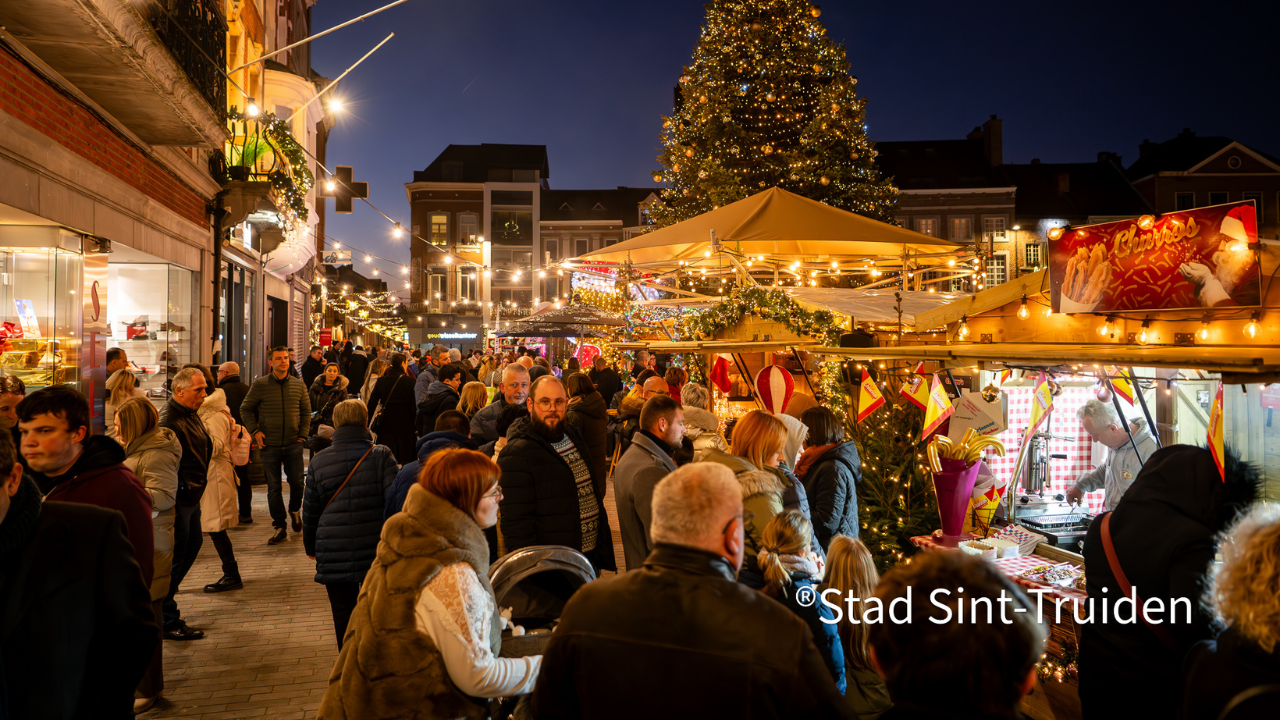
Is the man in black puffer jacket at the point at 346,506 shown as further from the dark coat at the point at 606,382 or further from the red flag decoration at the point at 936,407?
the dark coat at the point at 606,382

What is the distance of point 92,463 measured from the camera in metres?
3.14

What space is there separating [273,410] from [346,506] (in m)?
4.12

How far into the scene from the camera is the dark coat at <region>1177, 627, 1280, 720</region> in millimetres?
1704

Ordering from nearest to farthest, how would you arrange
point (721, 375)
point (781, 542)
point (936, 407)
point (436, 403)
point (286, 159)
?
1. point (781, 542)
2. point (936, 407)
3. point (436, 403)
4. point (721, 375)
5. point (286, 159)

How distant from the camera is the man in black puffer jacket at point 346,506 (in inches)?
157

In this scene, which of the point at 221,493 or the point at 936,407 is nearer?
the point at 936,407

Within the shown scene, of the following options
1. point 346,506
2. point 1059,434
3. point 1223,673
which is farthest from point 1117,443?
point 346,506

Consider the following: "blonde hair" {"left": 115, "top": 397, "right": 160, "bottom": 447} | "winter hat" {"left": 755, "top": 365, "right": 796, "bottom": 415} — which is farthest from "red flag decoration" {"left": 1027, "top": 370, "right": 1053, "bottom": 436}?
"blonde hair" {"left": 115, "top": 397, "right": 160, "bottom": 447}

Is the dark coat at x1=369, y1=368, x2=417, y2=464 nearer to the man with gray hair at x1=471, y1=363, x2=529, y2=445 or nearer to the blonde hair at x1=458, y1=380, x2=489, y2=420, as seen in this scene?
the blonde hair at x1=458, y1=380, x2=489, y2=420

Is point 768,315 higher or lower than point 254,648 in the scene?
higher

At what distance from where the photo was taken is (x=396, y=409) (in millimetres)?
8734

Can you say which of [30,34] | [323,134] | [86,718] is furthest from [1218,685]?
[323,134]

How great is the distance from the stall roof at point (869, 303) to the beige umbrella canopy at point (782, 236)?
20.1 inches

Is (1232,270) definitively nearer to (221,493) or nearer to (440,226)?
(221,493)
